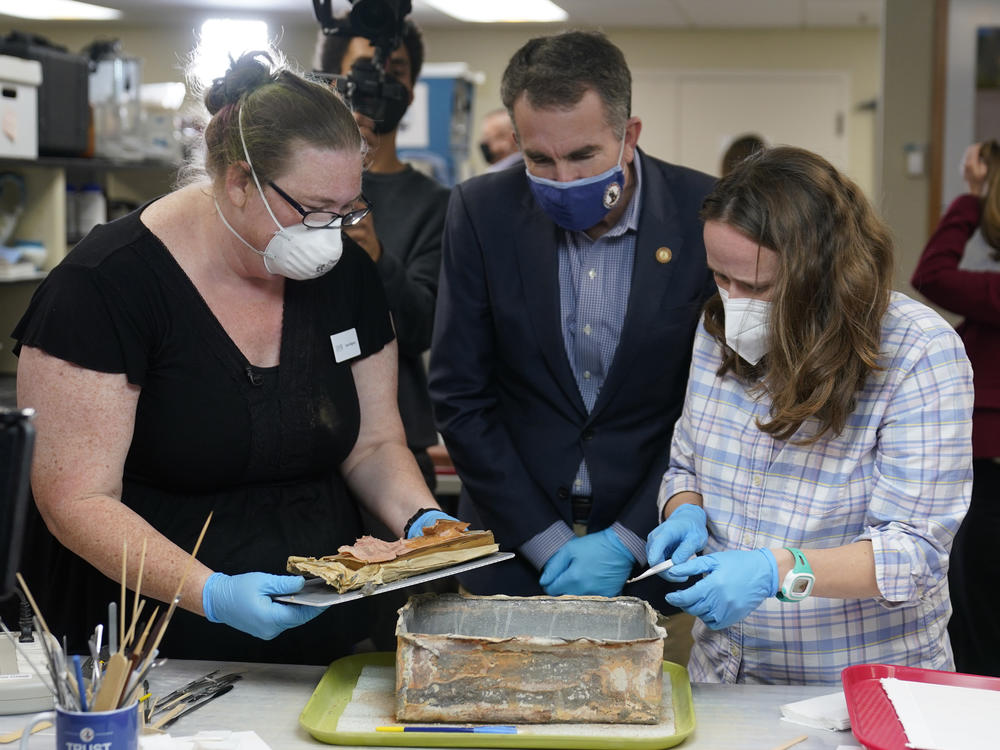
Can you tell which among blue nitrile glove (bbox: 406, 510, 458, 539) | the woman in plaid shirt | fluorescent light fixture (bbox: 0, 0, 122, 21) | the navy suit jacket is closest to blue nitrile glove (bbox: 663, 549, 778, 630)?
the woman in plaid shirt

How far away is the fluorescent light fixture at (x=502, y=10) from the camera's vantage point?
7102mm

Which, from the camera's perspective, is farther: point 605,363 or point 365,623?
point 605,363

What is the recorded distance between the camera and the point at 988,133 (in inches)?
177

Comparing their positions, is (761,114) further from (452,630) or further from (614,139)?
(452,630)

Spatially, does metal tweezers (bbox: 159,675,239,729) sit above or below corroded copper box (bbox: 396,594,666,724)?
below

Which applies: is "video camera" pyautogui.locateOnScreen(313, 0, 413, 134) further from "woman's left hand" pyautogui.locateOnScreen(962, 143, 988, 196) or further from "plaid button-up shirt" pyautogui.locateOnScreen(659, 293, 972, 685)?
"woman's left hand" pyautogui.locateOnScreen(962, 143, 988, 196)

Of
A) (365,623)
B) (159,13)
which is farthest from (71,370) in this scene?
(159,13)

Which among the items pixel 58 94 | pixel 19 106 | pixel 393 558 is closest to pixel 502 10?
pixel 58 94

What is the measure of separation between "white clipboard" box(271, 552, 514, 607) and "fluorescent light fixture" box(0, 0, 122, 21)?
6.98 meters

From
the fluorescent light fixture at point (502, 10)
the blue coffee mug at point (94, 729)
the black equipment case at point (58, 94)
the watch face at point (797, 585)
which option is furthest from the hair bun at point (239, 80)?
the fluorescent light fixture at point (502, 10)

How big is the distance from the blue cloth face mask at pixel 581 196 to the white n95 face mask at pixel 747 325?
35 centimetres

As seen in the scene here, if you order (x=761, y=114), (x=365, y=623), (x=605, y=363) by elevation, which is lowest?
(x=365, y=623)

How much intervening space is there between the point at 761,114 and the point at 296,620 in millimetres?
7907

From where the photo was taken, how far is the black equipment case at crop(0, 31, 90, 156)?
327 centimetres
